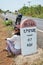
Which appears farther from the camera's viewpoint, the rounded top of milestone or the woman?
the woman

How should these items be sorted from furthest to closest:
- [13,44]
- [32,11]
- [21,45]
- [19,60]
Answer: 1. [32,11]
2. [13,44]
3. [21,45]
4. [19,60]

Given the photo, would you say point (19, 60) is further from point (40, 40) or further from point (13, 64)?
point (40, 40)

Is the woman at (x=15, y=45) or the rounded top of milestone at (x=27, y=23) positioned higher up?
the rounded top of milestone at (x=27, y=23)

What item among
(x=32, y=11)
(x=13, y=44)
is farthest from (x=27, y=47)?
(x=32, y=11)

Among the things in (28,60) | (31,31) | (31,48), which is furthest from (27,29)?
(28,60)

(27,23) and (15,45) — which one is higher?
(27,23)

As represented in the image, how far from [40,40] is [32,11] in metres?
61.3

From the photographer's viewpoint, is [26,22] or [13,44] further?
[13,44]

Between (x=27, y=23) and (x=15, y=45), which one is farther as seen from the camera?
(x=15, y=45)

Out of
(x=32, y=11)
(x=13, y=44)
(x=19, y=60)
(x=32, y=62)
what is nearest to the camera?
(x=32, y=62)

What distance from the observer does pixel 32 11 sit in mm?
69438

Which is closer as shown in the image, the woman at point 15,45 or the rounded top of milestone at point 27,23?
the rounded top of milestone at point 27,23

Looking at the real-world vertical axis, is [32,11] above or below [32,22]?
below

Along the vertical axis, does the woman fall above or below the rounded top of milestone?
below
